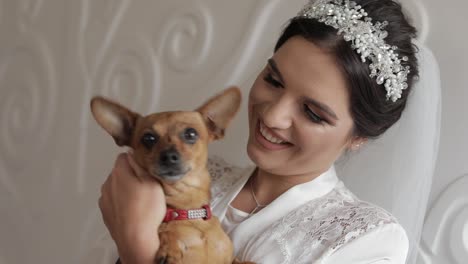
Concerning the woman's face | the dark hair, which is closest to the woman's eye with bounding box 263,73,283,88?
the woman's face

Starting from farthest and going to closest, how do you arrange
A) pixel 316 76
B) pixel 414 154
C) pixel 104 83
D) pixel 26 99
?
pixel 26 99
pixel 104 83
pixel 414 154
pixel 316 76

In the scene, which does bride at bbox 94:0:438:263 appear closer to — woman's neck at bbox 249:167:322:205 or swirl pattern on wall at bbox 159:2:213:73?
woman's neck at bbox 249:167:322:205

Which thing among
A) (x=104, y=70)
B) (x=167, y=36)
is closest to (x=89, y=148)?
(x=104, y=70)

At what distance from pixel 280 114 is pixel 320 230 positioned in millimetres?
259

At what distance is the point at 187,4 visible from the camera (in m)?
1.96

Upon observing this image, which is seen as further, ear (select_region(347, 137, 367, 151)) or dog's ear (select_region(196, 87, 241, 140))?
ear (select_region(347, 137, 367, 151))

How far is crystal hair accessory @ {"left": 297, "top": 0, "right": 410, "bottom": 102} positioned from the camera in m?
1.20

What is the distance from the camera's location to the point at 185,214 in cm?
108

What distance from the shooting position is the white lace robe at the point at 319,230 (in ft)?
3.75

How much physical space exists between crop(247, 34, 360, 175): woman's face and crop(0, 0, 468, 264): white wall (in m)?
0.40

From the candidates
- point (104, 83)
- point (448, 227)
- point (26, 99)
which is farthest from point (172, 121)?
point (26, 99)

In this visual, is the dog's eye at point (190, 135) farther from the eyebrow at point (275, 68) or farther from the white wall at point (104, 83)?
the white wall at point (104, 83)

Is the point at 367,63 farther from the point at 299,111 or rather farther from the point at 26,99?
the point at 26,99

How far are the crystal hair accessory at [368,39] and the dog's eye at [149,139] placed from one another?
0.46 metres
